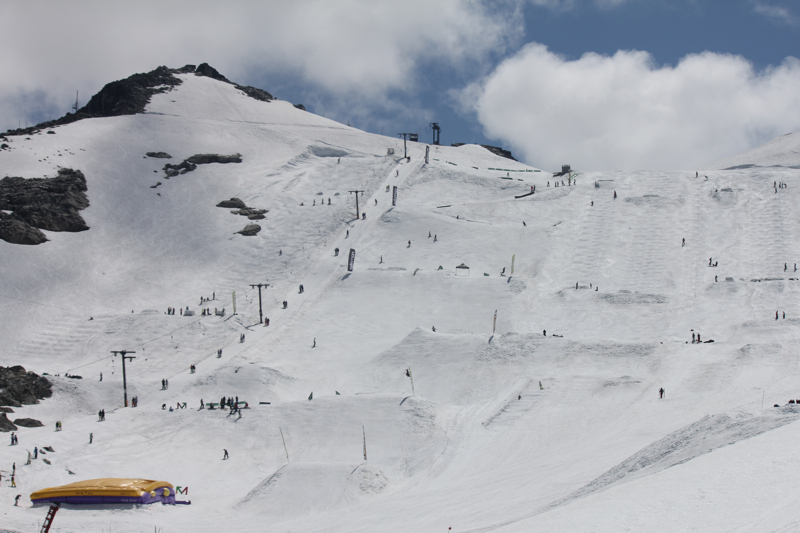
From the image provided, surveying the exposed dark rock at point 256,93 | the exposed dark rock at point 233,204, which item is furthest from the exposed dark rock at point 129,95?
the exposed dark rock at point 233,204

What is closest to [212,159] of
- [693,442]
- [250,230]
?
[250,230]

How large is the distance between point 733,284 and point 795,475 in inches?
1546

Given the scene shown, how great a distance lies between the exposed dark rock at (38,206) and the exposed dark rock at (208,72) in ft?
169

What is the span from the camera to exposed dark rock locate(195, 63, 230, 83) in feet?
388

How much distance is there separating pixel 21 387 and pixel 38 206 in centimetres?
3067

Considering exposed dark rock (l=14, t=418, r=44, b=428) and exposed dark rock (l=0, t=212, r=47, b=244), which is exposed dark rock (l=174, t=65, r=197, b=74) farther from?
exposed dark rock (l=14, t=418, r=44, b=428)

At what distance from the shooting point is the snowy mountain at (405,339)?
2416 cm

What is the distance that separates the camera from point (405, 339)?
147ft

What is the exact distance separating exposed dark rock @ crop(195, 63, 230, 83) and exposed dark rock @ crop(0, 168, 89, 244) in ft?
169

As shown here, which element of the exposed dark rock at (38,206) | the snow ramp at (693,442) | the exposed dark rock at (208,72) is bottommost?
the snow ramp at (693,442)

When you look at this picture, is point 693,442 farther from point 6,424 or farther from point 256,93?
point 256,93

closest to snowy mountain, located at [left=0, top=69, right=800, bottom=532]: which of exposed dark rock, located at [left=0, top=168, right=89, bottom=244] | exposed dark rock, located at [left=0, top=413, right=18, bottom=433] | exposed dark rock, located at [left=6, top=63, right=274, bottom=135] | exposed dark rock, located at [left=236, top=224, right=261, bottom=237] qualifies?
exposed dark rock, located at [left=236, top=224, right=261, bottom=237]

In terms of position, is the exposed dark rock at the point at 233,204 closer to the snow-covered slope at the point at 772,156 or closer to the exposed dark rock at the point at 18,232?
the exposed dark rock at the point at 18,232

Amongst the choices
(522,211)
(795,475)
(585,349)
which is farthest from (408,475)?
(522,211)
